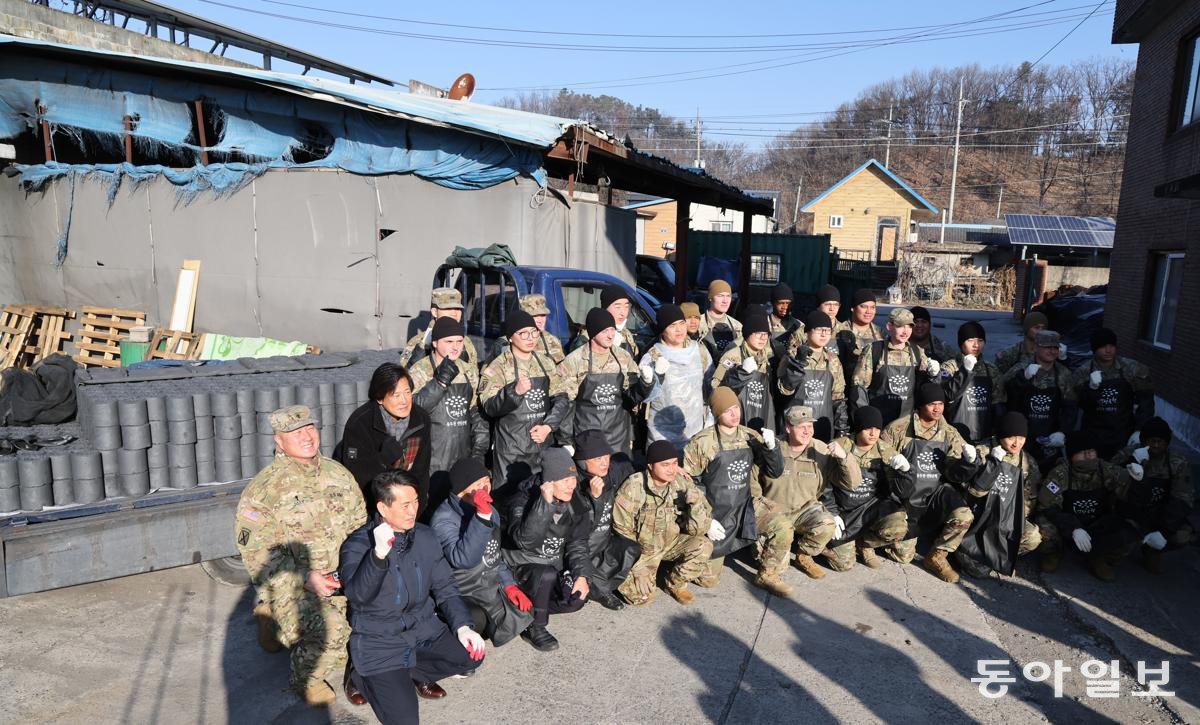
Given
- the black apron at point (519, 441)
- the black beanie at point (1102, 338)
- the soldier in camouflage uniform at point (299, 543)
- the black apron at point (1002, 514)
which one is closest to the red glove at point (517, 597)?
the soldier in camouflage uniform at point (299, 543)

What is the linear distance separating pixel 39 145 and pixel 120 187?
2.31m

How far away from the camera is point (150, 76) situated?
30.5ft

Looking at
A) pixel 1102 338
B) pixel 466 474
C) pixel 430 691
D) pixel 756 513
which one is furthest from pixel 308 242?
pixel 1102 338

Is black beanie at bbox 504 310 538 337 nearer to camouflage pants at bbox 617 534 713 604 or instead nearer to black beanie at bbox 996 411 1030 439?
camouflage pants at bbox 617 534 713 604

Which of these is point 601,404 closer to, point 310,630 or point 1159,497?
Answer: point 310,630

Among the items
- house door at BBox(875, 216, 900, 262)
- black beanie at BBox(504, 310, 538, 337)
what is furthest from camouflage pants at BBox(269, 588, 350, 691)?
house door at BBox(875, 216, 900, 262)

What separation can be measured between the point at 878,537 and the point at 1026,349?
2616 mm

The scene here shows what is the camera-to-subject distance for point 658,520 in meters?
5.12

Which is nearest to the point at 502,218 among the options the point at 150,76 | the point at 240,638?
the point at 150,76

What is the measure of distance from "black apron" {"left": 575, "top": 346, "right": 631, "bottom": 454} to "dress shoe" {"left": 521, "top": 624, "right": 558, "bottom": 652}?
1.53m

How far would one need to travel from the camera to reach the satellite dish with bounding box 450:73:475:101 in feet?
43.8

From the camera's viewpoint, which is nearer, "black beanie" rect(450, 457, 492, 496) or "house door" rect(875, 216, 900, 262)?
"black beanie" rect(450, 457, 492, 496)

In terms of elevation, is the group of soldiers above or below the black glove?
below

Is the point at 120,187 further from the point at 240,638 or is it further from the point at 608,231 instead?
the point at 240,638
